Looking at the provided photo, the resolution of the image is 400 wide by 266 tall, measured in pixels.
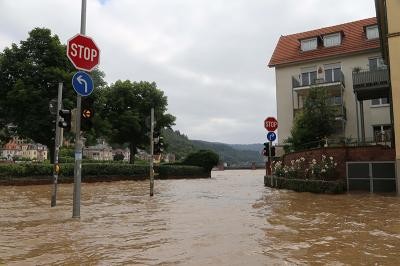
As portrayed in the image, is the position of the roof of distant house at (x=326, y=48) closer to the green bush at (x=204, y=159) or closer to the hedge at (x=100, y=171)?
the green bush at (x=204, y=159)

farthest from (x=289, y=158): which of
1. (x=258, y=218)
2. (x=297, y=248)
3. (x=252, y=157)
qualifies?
(x=252, y=157)

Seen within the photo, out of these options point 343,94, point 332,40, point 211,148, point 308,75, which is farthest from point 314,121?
point 211,148

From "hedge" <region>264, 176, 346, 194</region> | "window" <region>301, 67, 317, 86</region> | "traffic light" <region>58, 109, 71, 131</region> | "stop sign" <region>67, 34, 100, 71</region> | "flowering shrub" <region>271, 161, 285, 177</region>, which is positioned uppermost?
"window" <region>301, 67, 317, 86</region>

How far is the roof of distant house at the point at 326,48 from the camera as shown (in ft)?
121

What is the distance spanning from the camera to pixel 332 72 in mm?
37562

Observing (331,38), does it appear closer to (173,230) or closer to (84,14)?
(84,14)

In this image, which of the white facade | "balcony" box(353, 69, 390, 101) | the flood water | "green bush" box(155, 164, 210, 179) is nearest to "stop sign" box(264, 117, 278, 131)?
"balcony" box(353, 69, 390, 101)

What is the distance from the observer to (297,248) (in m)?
7.71

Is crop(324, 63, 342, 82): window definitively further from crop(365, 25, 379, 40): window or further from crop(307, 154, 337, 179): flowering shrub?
crop(307, 154, 337, 179): flowering shrub

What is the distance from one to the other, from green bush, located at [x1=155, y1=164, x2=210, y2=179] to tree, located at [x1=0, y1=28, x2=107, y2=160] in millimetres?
11062

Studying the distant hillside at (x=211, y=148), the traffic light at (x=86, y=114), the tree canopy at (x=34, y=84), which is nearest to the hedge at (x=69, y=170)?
the tree canopy at (x=34, y=84)

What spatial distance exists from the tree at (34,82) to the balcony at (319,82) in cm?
1893

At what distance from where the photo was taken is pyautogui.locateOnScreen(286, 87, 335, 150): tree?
30984mm

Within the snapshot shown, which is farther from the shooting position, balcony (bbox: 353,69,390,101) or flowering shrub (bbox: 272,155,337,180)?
balcony (bbox: 353,69,390,101)
